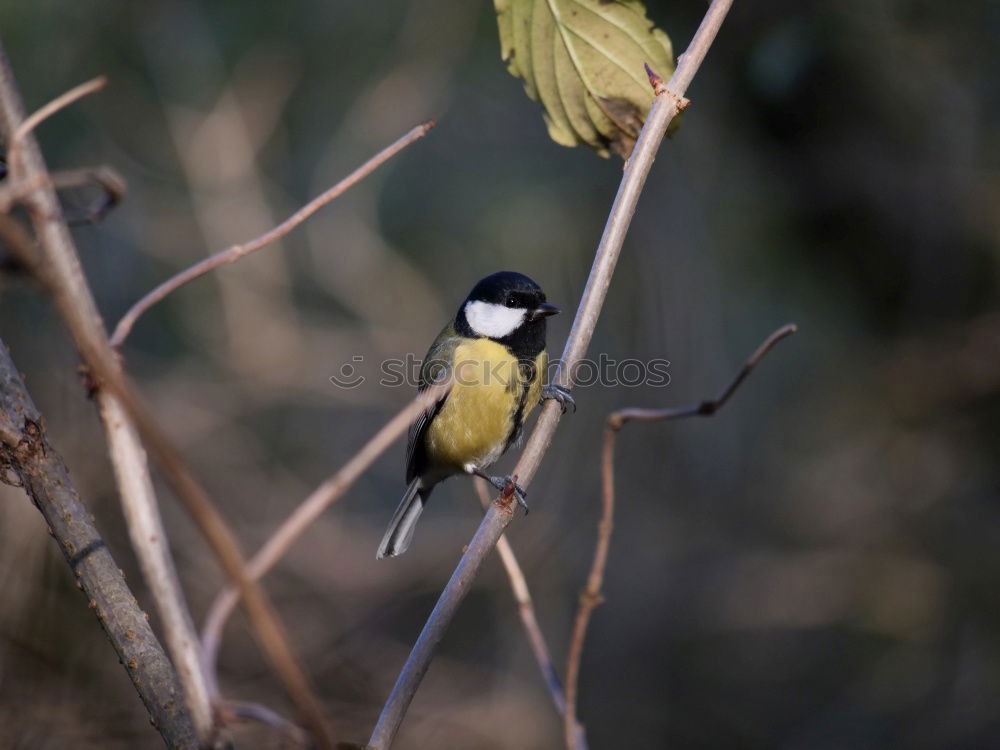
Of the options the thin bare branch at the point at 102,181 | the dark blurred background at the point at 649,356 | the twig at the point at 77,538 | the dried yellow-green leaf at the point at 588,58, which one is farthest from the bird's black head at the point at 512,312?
the thin bare branch at the point at 102,181

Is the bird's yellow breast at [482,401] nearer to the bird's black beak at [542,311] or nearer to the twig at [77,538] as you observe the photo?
the bird's black beak at [542,311]

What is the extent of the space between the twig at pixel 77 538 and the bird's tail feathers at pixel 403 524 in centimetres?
229

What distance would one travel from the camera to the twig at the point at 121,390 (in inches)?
21.7

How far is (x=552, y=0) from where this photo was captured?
1.45 m

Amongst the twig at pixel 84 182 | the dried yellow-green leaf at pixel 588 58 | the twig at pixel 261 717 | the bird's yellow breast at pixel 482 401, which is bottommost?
the bird's yellow breast at pixel 482 401

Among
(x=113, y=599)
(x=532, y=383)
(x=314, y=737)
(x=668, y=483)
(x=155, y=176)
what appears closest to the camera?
(x=314, y=737)

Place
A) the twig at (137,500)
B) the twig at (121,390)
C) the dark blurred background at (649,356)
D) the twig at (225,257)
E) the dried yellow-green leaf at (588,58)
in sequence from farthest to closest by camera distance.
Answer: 1. the dark blurred background at (649,356)
2. the dried yellow-green leaf at (588,58)
3. the twig at (225,257)
4. the twig at (137,500)
5. the twig at (121,390)

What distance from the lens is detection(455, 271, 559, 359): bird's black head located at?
291 centimetres

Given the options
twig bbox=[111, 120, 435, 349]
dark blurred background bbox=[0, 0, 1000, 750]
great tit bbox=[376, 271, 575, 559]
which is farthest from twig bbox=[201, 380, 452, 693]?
dark blurred background bbox=[0, 0, 1000, 750]

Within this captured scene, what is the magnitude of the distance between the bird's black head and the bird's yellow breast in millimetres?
41

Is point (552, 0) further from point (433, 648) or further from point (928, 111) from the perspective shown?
point (928, 111)

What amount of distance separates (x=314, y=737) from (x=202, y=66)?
6.69 meters

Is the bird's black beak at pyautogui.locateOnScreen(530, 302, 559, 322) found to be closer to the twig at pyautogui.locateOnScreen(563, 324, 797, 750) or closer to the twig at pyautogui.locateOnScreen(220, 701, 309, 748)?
the twig at pyautogui.locateOnScreen(563, 324, 797, 750)

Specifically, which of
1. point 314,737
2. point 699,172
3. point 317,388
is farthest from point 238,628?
point 314,737
